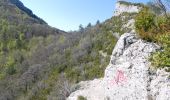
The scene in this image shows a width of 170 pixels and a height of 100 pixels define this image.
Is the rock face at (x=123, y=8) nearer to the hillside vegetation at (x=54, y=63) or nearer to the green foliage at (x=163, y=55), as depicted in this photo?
the hillside vegetation at (x=54, y=63)

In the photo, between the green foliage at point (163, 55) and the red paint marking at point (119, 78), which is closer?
the green foliage at point (163, 55)

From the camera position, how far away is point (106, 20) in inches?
2714

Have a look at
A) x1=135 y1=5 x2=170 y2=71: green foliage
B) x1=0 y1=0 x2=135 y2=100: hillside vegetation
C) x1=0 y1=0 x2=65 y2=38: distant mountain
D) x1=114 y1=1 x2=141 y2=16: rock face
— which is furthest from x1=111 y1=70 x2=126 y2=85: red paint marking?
x1=0 y1=0 x2=65 y2=38: distant mountain

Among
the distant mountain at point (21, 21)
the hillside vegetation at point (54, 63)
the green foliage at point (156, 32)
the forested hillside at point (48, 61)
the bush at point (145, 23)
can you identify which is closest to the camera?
the green foliage at point (156, 32)

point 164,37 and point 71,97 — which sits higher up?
point 164,37

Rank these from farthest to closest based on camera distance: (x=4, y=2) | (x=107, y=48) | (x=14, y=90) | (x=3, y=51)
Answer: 1. (x=4, y=2)
2. (x=3, y=51)
3. (x=14, y=90)
4. (x=107, y=48)

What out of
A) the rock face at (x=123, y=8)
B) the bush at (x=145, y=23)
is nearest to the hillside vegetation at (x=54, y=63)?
the rock face at (x=123, y=8)

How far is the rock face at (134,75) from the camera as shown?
17188 millimetres

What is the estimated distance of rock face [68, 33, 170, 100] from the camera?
1719 centimetres

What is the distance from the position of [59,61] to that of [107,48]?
8.88 m

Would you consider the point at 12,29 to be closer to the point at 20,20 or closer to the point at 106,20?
the point at 20,20

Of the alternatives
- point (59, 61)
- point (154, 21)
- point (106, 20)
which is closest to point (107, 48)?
point (59, 61)

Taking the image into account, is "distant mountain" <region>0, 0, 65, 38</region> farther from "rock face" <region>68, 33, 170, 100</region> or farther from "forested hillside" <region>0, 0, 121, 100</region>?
"rock face" <region>68, 33, 170, 100</region>

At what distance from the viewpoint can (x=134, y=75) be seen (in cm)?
1830
